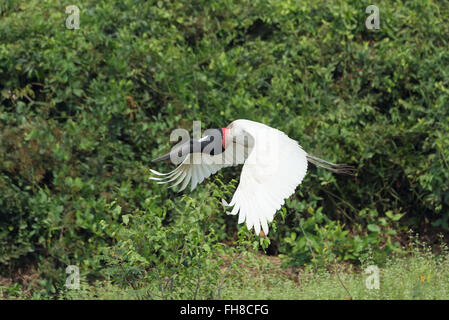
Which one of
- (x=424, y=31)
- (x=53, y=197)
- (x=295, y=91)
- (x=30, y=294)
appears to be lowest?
(x=30, y=294)

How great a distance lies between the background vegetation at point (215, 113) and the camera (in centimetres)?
617

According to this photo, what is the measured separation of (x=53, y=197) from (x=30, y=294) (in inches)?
31.6

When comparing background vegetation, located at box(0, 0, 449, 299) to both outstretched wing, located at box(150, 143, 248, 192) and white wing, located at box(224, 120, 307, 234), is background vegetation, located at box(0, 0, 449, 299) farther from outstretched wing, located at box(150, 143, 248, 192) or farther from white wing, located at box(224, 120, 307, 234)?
white wing, located at box(224, 120, 307, 234)

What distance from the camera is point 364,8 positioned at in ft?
23.3

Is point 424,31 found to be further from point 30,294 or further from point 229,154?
point 30,294

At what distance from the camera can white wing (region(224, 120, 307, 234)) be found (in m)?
4.20

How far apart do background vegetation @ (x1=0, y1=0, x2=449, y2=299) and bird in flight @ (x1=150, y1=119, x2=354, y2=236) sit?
79 centimetres

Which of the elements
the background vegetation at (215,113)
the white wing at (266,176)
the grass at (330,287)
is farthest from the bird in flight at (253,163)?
the background vegetation at (215,113)

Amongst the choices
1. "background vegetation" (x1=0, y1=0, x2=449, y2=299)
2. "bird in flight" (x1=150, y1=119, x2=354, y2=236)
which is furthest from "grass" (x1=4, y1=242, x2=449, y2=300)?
"background vegetation" (x1=0, y1=0, x2=449, y2=299)

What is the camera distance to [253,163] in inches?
179

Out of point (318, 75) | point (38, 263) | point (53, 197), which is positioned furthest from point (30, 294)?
point (318, 75)

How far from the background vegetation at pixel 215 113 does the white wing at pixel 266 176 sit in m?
1.29

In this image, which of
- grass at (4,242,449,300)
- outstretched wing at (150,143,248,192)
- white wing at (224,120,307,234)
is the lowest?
grass at (4,242,449,300)

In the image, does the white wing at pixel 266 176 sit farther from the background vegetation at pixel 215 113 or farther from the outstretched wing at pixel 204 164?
the background vegetation at pixel 215 113
